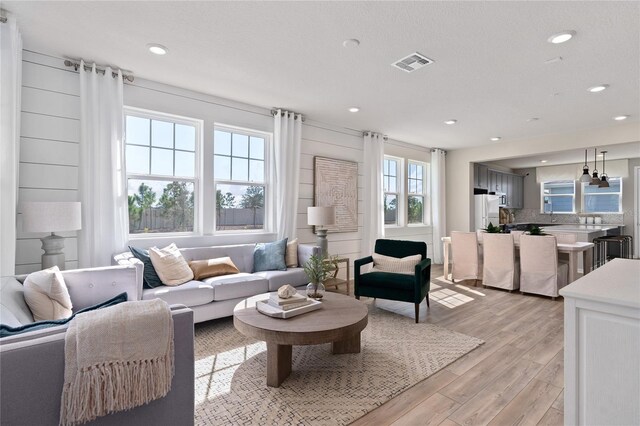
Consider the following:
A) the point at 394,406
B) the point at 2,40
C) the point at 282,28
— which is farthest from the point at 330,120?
the point at 394,406

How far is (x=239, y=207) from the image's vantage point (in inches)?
178

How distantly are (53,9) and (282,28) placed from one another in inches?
65.9

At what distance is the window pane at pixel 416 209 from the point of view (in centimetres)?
715

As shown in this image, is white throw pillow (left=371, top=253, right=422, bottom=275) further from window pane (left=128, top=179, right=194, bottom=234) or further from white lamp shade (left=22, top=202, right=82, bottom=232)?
white lamp shade (left=22, top=202, right=82, bottom=232)

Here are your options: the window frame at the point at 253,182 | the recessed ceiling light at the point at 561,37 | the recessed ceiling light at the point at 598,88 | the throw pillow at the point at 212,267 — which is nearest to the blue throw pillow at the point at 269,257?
the throw pillow at the point at 212,267

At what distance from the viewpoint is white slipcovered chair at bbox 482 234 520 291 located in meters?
4.84

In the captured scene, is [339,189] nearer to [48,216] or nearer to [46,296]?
[48,216]

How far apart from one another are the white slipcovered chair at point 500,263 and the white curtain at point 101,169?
16.4 ft

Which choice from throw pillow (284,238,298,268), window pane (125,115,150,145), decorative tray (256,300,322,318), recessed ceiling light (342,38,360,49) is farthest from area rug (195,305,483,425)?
recessed ceiling light (342,38,360,49)

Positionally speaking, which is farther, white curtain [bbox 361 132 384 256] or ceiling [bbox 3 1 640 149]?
A: white curtain [bbox 361 132 384 256]

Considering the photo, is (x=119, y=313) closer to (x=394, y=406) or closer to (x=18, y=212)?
(x=394, y=406)

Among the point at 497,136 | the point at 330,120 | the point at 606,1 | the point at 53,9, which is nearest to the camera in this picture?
the point at 606,1

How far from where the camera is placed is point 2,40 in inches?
97.6

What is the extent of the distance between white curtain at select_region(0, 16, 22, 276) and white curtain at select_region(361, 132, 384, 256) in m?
4.61
